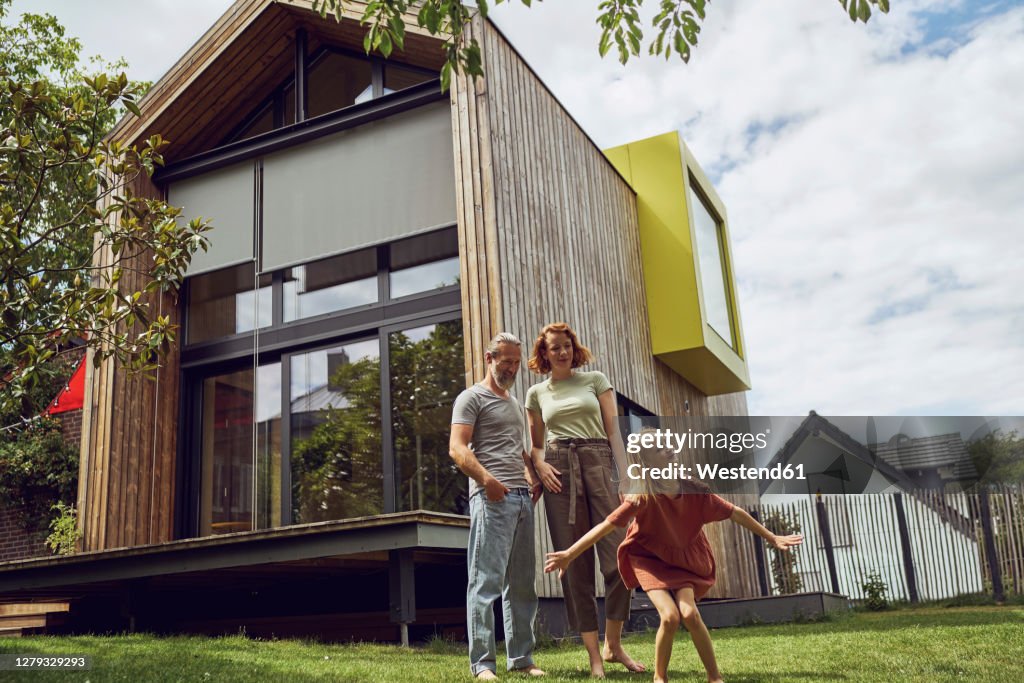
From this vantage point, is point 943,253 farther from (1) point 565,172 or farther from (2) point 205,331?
(2) point 205,331

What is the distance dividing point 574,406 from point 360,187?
5.69 meters

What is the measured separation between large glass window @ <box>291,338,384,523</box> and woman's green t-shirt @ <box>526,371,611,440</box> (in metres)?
4.35

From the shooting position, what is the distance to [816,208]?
1329 centimetres

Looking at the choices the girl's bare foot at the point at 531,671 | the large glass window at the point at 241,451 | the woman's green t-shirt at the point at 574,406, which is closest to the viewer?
the girl's bare foot at the point at 531,671

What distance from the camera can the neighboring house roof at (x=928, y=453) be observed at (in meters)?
6.13

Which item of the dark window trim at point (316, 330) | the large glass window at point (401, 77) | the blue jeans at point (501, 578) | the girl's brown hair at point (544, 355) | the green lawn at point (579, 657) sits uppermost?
the large glass window at point (401, 77)

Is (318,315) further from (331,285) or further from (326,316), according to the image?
(331,285)

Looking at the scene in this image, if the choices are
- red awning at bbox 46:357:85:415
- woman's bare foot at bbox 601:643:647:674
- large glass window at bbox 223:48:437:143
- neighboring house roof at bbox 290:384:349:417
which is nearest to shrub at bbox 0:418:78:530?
red awning at bbox 46:357:85:415

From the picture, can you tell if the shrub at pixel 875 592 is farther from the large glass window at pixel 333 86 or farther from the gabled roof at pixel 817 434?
the large glass window at pixel 333 86

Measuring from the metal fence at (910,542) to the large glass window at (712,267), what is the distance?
2.88 metres

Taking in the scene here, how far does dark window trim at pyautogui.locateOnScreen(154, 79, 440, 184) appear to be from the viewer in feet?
31.1

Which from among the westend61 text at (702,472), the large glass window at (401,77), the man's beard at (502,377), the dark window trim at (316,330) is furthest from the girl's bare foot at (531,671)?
the large glass window at (401,77)

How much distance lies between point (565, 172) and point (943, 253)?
6.68 meters

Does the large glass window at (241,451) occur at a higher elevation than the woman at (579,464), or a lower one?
higher
